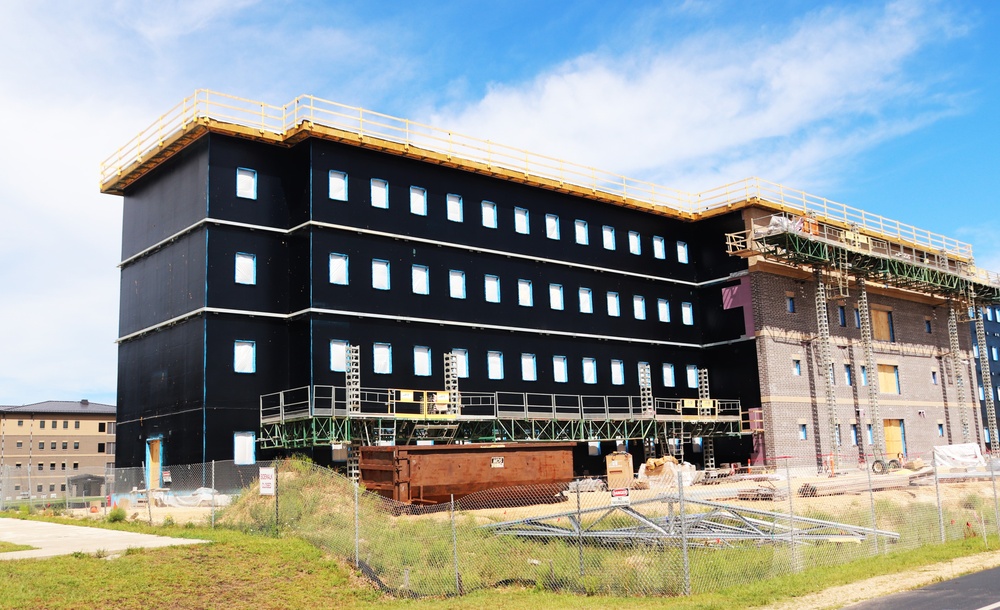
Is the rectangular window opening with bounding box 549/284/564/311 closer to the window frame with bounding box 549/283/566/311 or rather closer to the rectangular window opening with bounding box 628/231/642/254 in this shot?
the window frame with bounding box 549/283/566/311

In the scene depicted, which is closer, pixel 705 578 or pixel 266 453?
pixel 705 578

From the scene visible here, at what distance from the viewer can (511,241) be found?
43.9m

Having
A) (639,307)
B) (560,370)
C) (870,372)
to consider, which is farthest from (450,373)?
(870,372)

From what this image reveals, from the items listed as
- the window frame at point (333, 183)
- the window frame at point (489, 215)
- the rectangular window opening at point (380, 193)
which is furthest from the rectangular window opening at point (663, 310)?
the window frame at point (333, 183)

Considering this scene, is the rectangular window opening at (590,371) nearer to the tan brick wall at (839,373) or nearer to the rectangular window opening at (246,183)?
the tan brick wall at (839,373)

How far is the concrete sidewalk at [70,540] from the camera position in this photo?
1891 centimetres

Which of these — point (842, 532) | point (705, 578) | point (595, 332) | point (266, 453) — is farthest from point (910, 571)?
point (595, 332)

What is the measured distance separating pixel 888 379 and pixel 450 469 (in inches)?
1373

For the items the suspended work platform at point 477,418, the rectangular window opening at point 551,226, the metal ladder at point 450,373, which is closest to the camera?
the suspended work platform at point 477,418

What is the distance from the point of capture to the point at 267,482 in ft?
71.9

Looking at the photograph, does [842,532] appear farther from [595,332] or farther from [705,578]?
[595,332]

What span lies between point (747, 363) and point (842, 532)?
2964cm

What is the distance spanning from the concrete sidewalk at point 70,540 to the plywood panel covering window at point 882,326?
4494 centimetres

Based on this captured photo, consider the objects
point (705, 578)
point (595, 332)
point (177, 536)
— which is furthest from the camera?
point (595, 332)
